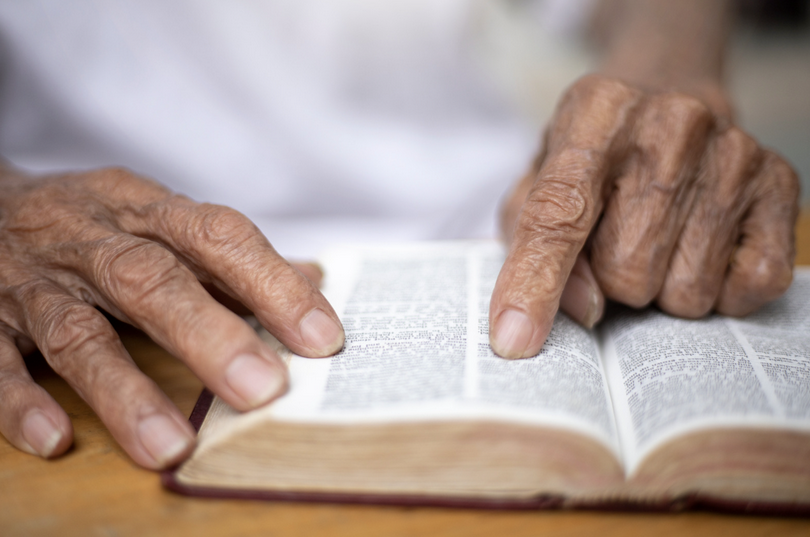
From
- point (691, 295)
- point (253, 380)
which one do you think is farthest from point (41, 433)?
point (691, 295)

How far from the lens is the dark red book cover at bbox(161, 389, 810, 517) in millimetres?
446

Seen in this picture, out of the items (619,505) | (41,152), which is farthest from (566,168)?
(41,152)

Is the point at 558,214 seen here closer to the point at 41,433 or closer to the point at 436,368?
the point at 436,368

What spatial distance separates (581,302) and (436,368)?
0.23 metres

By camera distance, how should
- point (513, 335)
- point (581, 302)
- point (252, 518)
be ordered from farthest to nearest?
point (581, 302)
point (513, 335)
point (252, 518)

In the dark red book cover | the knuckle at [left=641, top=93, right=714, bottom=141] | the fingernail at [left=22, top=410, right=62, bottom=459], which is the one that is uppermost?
the knuckle at [left=641, top=93, right=714, bottom=141]

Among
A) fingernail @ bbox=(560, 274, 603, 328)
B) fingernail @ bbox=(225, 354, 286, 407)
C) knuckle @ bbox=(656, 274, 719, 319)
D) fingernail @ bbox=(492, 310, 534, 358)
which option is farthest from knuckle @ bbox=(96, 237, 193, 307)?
knuckle @ bbox=(656, 274, 719, 319)

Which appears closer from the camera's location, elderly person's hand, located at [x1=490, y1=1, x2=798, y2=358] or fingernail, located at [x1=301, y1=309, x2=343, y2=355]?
fingernail, located at [x1=301, y1=309, x2=343, y2=355]

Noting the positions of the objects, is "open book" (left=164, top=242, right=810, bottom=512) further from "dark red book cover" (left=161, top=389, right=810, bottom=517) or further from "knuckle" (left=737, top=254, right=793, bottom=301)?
"knuckle" (left=737, top=254, right=793, bottom=301)

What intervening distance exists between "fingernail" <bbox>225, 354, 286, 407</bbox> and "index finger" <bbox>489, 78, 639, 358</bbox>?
21 cm

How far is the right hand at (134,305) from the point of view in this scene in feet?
Result: 1.63

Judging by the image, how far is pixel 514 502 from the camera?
45 centimetres

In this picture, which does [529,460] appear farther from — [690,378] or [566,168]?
[566,168]

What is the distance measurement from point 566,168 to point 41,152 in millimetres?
984
